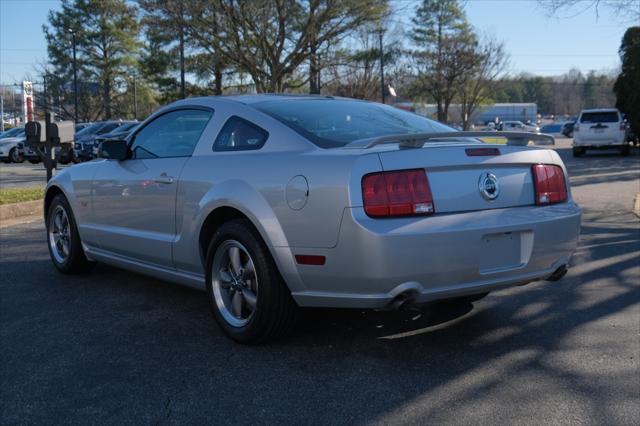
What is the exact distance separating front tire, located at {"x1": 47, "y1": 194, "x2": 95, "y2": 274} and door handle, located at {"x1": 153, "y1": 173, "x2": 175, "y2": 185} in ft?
4.90

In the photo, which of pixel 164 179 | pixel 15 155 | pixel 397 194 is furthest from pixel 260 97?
pixel 15 155

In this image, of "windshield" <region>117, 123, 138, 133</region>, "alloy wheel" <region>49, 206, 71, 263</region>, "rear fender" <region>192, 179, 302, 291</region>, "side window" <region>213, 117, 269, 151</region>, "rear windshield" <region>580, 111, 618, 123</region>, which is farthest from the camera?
"windshield" <region>117, 123, 138, 133</region>

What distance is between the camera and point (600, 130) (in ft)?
81.0

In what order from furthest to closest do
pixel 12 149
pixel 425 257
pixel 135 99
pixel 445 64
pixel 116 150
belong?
pixel 135 99 < pixel 445 64 < pixel 12 149 < pixel 116 150 < pixel 425 257

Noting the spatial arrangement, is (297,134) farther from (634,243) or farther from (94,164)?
(634,243)

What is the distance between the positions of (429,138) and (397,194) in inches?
16.5

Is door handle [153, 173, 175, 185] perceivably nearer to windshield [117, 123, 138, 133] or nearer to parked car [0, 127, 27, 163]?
windshield [117, 123, 138, 133]

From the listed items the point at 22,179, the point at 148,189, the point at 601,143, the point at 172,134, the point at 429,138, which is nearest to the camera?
the point at 429,138

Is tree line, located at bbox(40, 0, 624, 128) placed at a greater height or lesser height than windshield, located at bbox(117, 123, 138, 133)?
greater

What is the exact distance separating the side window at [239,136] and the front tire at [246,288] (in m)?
0.51

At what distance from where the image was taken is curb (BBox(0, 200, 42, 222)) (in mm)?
10430

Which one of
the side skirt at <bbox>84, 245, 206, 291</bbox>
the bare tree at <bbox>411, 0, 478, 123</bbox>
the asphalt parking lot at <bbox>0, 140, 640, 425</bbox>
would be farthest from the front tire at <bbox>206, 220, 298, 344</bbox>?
the bare tree at <bbox>411, 0, 478, 123</bbox>

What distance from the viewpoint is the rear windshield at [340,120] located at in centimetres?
407

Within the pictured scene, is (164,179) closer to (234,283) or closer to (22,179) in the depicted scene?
(234,283)
